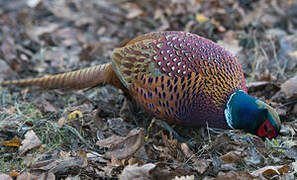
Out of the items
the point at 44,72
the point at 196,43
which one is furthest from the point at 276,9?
the point at 44,72

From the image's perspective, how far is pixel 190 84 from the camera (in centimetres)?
340

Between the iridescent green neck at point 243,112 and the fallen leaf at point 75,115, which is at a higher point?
the iridescent green neck at point 243,112

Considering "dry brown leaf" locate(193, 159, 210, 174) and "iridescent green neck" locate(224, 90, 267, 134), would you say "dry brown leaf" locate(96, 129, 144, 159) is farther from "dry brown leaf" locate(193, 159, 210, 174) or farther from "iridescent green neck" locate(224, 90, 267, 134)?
"iridescent green neck" locate(224, 90, 267, 134)

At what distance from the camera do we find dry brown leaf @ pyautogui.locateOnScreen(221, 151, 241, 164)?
3.12 metres

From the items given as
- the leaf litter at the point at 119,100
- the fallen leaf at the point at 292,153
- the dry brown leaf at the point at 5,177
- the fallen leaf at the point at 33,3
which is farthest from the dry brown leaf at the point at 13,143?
the fallen leaf at the point at 33,3

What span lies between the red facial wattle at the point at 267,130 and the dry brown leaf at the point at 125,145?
38.5 inches

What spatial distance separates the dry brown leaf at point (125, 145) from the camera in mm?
3229

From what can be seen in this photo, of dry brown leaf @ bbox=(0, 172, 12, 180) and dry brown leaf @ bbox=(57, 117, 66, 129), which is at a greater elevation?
dry brown leaf @ bbox=(57, 117, 66, 129)

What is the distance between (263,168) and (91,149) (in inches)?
59.6

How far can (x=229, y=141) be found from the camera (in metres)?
3.46

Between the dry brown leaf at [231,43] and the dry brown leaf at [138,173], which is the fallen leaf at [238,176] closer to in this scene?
the dry brown leaf at [138,173]

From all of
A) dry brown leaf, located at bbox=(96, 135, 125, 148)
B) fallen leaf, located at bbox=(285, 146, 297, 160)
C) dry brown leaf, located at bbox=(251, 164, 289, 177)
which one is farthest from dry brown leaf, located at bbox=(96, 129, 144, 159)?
fallen leaf, located at bbox=(285, 146, 297, 160)

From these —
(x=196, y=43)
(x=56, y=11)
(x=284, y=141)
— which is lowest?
(x=284, y=141)

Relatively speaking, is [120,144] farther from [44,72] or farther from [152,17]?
[152,17]
